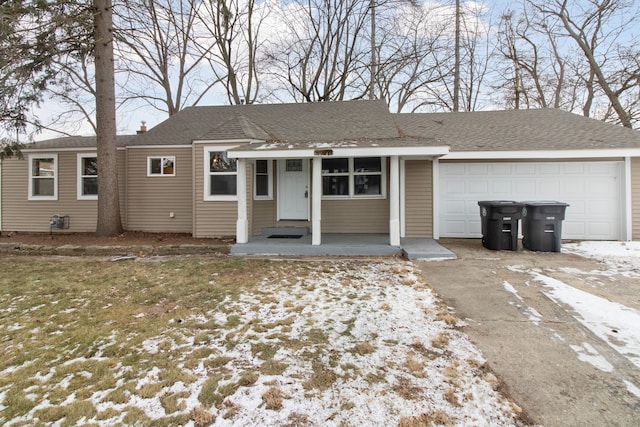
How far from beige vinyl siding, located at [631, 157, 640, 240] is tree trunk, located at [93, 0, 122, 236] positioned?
1393 centimetres

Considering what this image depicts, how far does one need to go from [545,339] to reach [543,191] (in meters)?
6.97

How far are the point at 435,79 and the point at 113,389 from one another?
819 inches

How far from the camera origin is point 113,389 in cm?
251

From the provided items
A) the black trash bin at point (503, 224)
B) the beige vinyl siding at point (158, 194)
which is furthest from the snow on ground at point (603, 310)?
the beige vinyl siding at point (158, 194)

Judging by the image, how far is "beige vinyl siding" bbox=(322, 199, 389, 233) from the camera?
9.37 meters

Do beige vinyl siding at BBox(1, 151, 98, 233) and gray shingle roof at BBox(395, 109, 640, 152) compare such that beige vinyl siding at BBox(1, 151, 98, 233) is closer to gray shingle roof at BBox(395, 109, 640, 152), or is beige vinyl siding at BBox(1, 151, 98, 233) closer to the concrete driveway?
gray shingle roof at BBox(395, 109, 640, 152)

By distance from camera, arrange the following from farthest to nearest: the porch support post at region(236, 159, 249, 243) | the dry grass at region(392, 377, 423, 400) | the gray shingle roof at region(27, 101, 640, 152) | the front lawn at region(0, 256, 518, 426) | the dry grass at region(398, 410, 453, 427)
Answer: the gray shingle roof at region(27, 101, 640, 152)
the porch support post at region(236, 159, 249, 243)
the dry grass at region(392, 377, 423, 400)
the front lawn at region(0, 256, 518, 426)
the dry grass at region(398, 410, 453, 427)

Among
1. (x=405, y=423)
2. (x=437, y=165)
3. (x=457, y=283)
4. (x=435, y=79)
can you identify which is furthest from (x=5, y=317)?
(x=435, y=79)

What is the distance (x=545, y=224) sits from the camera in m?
7.38

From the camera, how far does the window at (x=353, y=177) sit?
933 centimetres

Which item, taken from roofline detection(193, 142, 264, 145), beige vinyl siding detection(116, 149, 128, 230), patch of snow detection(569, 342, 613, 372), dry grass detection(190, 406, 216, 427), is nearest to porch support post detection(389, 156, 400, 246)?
roofline detection(193, 142, 264, 145)

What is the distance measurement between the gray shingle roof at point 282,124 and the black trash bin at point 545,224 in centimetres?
367

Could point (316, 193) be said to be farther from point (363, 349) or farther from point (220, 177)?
point (363, 349)

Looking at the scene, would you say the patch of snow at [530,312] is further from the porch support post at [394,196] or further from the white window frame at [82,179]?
the white window frame at [82,179]
